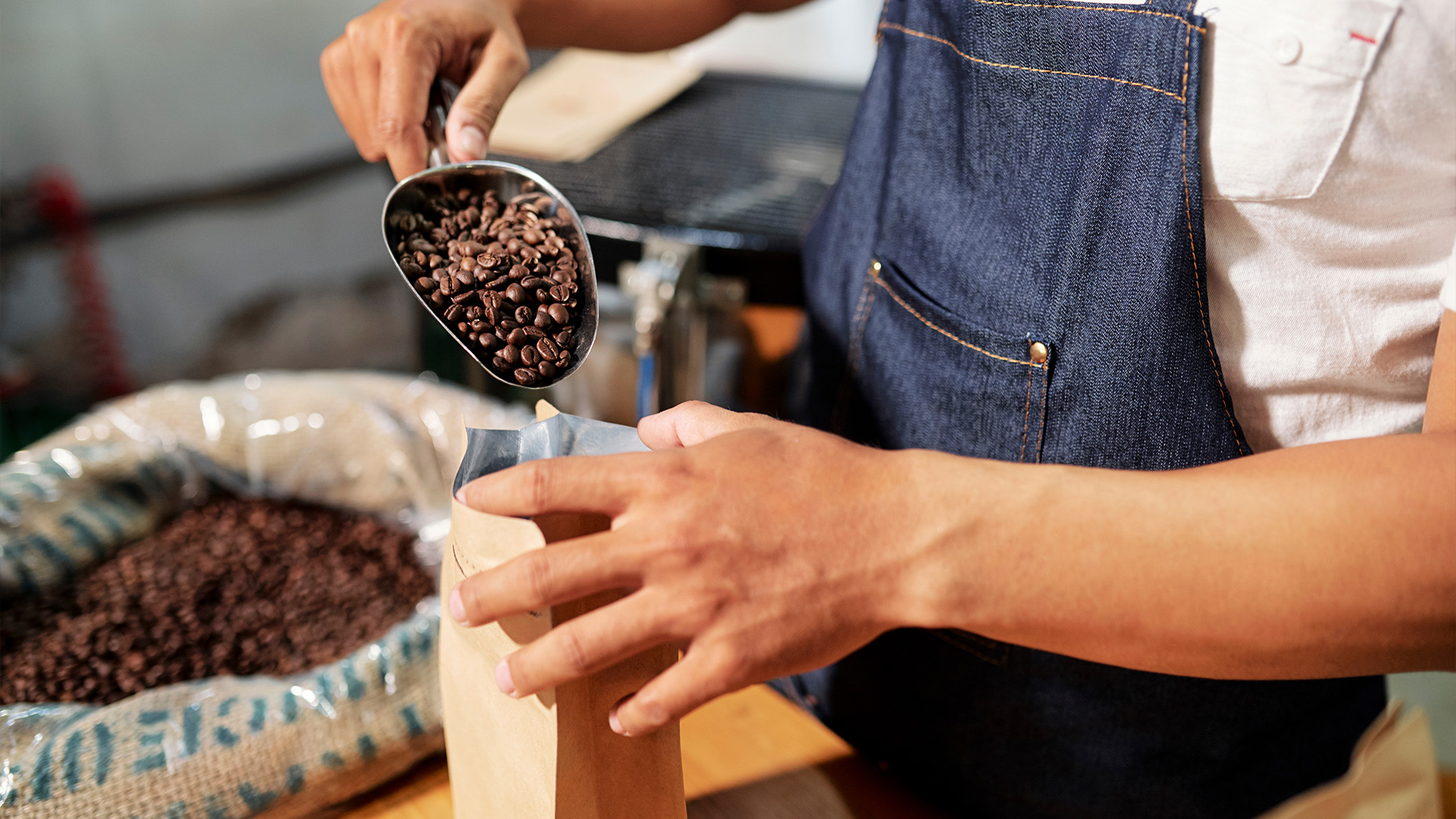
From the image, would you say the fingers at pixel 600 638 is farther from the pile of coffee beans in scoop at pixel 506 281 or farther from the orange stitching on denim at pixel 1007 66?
the orange stitching on denim at pixel 1007 66

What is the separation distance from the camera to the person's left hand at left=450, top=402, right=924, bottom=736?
1.36 ft

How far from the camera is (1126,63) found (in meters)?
0.58

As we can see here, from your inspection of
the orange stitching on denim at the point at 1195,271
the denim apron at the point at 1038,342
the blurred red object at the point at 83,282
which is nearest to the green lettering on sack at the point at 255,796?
the denim apron at the point at 1038,342

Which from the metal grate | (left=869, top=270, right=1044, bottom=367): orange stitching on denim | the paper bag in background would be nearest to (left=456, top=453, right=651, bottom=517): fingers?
(left=869, top=270, right=1044, bottom=367): orange stitching on denim

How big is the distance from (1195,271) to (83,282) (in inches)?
109

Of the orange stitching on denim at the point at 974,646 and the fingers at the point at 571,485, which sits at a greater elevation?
the fingers at the point at 571,485

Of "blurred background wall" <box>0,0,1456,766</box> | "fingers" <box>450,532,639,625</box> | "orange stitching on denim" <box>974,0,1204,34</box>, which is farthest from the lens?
"blurred background wall" <box>0,0,1456,766</box>

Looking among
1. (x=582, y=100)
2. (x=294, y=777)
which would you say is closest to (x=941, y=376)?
(x=294, y=777)

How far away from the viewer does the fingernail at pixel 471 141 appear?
73cm

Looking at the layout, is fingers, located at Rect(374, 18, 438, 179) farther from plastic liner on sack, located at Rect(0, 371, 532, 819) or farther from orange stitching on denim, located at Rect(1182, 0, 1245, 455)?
orange stitching on denim, located at Rect(1182, 0, 1245, 455)

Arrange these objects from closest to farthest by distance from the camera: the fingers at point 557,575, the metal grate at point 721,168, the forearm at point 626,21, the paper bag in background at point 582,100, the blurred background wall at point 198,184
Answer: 1. the fingers at point 557,575
2. the forearm at point 626,21
3. the metal grate at point 721,168
4. the paper bag in background at point 582,100
5. the blurred background wall at point 198,184

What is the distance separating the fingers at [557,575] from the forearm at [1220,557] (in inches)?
5.7

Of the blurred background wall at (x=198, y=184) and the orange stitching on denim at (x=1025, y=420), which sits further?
the blurred background wall at (x=198, y=184)

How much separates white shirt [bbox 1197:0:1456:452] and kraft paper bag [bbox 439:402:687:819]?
15.9 inches
